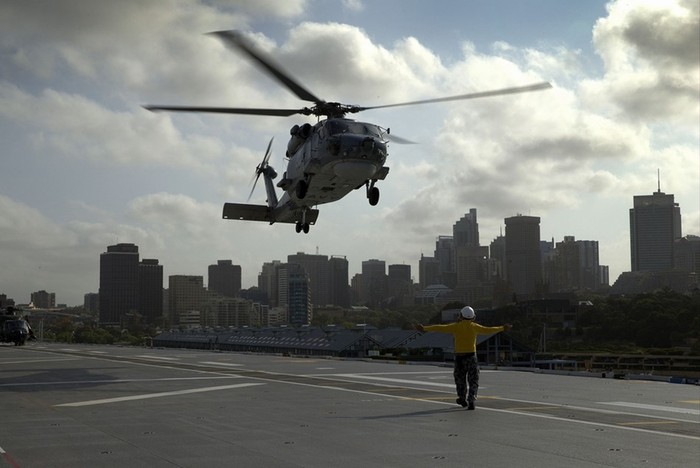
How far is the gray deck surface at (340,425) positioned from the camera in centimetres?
1040

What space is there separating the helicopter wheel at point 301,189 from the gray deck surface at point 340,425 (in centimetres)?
1302

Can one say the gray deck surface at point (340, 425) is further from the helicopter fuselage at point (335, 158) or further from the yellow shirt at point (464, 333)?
the helicopter fuselage at point (335, 158)

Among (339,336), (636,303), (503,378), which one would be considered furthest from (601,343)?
(503,378)

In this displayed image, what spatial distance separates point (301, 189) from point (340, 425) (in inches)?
886

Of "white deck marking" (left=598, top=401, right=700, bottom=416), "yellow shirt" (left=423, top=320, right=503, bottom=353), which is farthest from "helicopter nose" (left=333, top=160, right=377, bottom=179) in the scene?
"white deck marking" (left=598, top=401, right=700, bottom=416)

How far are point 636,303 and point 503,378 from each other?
466 feet

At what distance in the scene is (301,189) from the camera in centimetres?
3553

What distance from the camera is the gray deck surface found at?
10.4 m

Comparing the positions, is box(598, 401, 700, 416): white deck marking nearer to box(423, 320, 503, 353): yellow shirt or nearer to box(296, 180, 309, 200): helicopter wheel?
box(423, 320, 503, 353): yellow shirt

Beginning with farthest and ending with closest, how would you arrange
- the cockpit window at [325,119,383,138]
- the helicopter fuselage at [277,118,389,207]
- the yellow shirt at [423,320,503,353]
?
the cockpit window at [325,119,383,138] < the helicopter fuselage at [277,118,389,207] < the yellow shirt at [423,320,503,353]

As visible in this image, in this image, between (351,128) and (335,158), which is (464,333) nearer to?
(335,158)

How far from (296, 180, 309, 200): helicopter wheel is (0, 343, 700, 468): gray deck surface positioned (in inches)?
513

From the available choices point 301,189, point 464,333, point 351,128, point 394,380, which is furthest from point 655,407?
point 301,189

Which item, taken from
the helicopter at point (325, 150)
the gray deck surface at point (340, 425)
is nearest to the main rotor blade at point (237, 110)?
the helicopter at point (325, 150)
